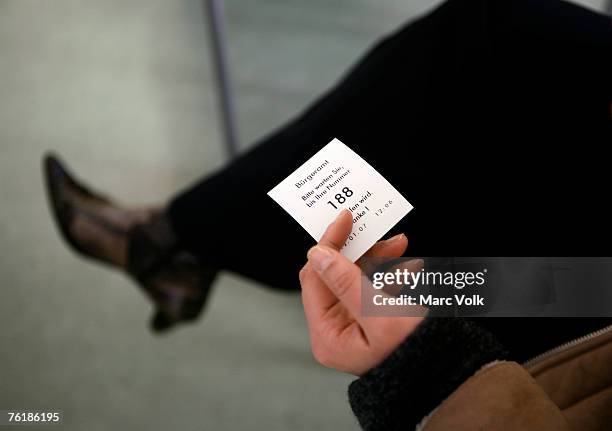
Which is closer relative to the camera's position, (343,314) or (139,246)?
(343,314)

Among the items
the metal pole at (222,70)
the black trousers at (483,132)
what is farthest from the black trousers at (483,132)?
the metal pole at (222,70)

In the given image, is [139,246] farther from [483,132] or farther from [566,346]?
[566,346]

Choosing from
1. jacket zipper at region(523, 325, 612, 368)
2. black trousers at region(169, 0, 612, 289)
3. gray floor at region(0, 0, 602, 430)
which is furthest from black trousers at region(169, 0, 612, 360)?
gray floor at region(0, 0, 602, 430)

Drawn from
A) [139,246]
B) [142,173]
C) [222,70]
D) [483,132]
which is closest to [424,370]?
[483,132]

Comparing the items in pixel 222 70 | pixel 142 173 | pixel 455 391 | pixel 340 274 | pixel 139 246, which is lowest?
pixel 455 391

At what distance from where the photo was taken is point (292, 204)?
59 centimetres

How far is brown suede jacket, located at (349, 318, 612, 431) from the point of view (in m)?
0.50

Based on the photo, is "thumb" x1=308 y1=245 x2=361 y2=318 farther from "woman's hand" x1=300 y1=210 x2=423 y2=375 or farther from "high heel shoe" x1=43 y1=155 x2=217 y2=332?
"high heel shoe" x1=43 y1=155 x2=217 y2=332

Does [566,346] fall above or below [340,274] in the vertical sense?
below

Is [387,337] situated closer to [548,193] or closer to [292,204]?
[292,204]

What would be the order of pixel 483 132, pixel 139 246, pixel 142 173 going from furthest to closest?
pixel 142 173 < pixel 139 246 < pixel 483 132

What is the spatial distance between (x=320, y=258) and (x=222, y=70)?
3.02 ft

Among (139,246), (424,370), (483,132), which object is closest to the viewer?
(424,370)

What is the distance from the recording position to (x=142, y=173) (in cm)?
149
